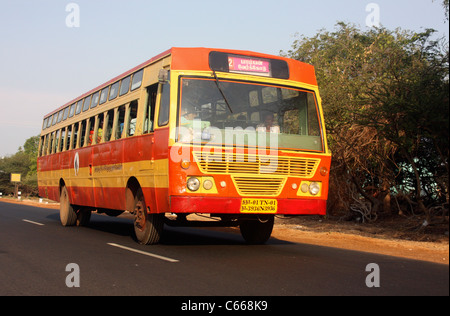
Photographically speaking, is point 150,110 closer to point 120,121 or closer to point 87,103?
point 120,121

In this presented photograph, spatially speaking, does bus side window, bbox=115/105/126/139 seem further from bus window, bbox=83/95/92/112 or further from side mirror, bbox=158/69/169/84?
bus window, bbox=83/95/92/112

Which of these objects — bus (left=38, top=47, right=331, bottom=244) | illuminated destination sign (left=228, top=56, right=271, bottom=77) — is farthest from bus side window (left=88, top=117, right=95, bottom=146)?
illuminated destination sign (left=228, top=56, right=271, bottom=77)

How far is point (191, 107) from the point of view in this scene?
916 cm

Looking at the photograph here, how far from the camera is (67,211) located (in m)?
16.3

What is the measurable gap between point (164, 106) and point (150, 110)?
87 cm

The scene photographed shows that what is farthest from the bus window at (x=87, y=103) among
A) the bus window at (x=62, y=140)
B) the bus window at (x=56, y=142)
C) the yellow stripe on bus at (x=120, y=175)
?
the bus window at (x=56, y=142)

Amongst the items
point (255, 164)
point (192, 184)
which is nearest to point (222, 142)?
point (255, 164)

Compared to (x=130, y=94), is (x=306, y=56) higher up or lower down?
higher up

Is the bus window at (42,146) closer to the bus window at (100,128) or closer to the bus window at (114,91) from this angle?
the bus window at (100,128)
